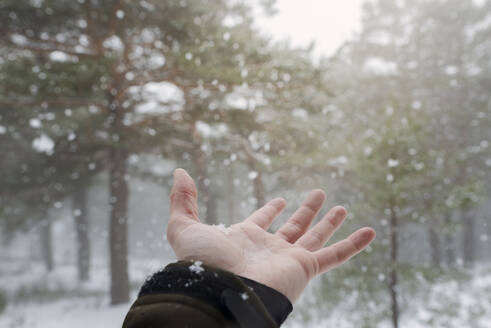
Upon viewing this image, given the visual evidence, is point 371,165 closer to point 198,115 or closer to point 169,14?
point 198,115

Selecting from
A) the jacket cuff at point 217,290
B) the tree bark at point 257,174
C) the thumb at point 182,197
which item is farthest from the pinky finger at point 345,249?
the tree bark at point 257,174

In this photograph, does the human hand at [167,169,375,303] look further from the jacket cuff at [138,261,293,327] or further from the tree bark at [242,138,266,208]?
the tree bark at [242,138,266,208]

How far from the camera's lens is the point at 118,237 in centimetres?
788

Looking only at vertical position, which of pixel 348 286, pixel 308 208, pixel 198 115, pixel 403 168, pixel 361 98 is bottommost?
pixel 348 286

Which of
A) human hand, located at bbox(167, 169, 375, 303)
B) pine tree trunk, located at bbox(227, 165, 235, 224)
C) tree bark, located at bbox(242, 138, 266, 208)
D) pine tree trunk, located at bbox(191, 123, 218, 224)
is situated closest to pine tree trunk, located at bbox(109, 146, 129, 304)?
pine tree trunk, located at bbox(191, 123, 218, 224)

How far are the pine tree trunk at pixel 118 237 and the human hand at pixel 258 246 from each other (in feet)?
22.9

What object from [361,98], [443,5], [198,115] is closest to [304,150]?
[198,115]

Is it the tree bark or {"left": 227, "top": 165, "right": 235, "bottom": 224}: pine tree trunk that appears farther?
{"left": 227, "top": 165, "right": 235, "bottom": 224}: pine tree trunk

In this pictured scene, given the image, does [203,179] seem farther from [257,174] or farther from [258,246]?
[258,246]

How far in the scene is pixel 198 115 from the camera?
6793 mm

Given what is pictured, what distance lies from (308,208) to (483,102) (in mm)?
10883

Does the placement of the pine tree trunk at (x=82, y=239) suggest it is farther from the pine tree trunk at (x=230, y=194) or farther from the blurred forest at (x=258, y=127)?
the pine tree trunk at (x=230, y=194)

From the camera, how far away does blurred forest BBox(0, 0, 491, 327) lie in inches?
224

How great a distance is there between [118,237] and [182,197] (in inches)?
285
